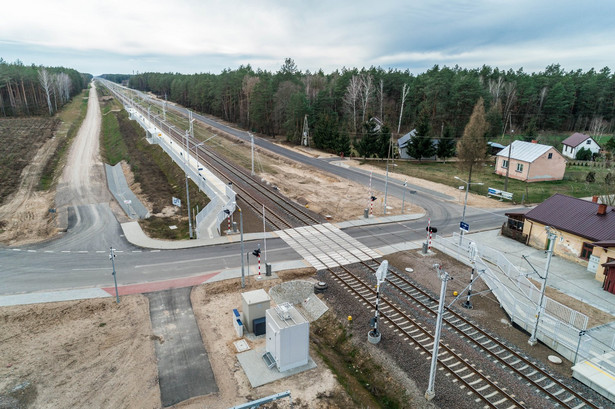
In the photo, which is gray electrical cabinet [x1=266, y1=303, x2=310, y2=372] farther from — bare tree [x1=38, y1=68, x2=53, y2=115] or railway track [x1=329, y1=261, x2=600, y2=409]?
bare tree [x1=38, y1=68, x2=53, y2=115]

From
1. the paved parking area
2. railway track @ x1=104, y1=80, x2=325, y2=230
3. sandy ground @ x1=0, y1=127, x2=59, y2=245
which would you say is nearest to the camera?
the paved parking area

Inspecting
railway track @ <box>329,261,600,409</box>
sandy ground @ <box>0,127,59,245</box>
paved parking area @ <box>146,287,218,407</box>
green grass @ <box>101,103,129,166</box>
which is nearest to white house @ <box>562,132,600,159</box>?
railway track @ <box>329,261,600,409</box>

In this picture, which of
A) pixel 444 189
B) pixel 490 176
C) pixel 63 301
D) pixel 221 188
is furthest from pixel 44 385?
pixel 490 176

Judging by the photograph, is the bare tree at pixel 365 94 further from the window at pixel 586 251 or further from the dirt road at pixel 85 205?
the window at pixel 586 251

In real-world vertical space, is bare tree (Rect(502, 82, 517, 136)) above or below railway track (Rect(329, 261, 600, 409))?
above

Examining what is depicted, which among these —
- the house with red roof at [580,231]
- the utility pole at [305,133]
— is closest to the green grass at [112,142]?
the utility pole at [305,133]

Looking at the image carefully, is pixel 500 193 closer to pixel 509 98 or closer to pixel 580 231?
pixel 580 231
